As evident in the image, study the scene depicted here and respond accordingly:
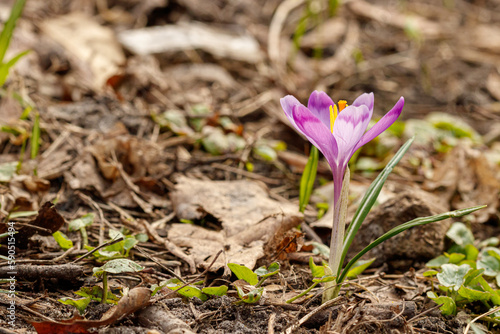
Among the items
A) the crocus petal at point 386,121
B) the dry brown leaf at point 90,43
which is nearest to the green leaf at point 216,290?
the crocus petal at point 386,121

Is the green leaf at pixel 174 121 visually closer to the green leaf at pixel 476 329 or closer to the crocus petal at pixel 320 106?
the crocus petal at pixel 320 106

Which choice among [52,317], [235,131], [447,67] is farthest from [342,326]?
[447,67]

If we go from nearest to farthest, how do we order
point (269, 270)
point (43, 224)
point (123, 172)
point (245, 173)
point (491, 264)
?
point (269, 270) → point (43, 224) → point (491, 264) → point (123, 172) → point (245, 173)

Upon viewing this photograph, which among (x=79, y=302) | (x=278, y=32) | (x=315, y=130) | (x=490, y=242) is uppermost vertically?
(x=315, y=130)

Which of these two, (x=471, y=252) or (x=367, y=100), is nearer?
(x=367, y=100)

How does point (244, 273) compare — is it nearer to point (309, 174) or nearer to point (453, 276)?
point (309, 174)

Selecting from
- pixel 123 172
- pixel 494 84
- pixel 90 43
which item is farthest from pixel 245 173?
pixel 494 84

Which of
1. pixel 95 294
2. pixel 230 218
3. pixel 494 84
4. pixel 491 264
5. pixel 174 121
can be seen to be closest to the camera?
pixel 95 294

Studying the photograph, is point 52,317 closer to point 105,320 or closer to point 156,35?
point 105,320
